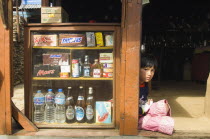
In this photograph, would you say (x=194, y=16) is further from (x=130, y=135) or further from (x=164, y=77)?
(x=130, y=135)

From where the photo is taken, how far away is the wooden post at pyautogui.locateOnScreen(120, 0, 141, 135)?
283 centimetres

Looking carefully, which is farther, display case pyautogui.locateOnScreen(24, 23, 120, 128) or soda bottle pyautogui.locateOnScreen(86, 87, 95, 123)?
soda bottle pyautogui.locateOnScreen(86, 87, 95, 123)

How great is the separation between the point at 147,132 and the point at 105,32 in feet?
5.30

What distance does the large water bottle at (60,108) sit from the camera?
3305 millimetres

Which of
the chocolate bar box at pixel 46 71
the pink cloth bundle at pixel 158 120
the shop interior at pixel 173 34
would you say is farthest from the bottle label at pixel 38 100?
the shop interior at pixel 173 34

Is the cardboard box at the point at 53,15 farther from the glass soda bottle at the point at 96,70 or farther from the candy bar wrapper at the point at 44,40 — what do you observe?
the glass soda bottle at the point at 96,70

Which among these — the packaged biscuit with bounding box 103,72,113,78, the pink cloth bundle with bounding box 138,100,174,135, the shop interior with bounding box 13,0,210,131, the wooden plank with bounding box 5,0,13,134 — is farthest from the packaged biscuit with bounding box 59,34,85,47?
the shop interior with bounding box 13,0,210,131

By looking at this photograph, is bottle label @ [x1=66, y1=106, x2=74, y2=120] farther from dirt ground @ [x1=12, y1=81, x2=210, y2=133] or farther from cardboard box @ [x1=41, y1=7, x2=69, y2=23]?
dirt ground @ [x1=12, y1=81, x2=210, y2=133]

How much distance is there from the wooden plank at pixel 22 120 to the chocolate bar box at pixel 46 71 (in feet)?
1.95

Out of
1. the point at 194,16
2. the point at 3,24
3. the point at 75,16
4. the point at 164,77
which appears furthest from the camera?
the point at 164,77

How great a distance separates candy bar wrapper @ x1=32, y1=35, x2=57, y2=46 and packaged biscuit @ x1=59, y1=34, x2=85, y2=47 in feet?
0.36

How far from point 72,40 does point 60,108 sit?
43.2 inches

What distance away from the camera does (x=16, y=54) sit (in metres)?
8.80

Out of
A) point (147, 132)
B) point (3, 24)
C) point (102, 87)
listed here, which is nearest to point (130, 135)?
point (147, 132)
